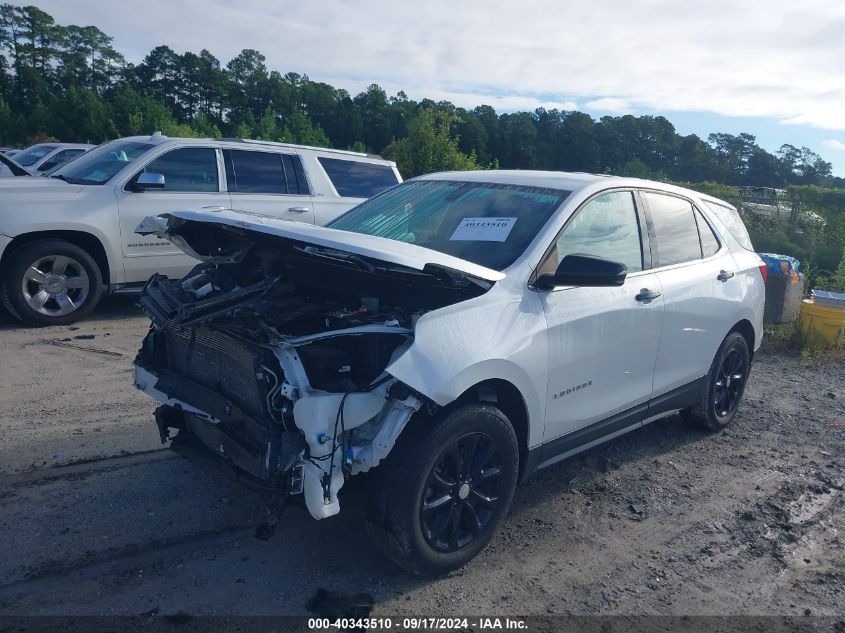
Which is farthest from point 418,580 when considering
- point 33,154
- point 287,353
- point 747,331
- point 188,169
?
point 33,154

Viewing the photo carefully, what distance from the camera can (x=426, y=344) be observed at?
3213 millimetres

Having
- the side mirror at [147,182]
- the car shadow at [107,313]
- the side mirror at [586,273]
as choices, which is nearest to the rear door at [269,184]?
the side mirror at [147,182]

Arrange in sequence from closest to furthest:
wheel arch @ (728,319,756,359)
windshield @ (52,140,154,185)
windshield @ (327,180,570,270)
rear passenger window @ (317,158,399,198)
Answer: windshield @ (327,180,570,270) → wheel arch @ (728,319,756,359) → windshield @ (52,140,154,185) → rear passenger window @ (317,158,399,198)

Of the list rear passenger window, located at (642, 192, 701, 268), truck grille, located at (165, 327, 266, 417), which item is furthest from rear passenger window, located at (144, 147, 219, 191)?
rear passenger window, located at (642, 192, 701, 268)

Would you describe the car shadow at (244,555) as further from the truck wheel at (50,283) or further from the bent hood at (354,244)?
the truck wheel at (50,283)

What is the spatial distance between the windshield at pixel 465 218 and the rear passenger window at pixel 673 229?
0.99m

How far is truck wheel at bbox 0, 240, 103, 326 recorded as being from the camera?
7.46 metres

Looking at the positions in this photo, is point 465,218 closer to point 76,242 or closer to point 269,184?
point 269,184

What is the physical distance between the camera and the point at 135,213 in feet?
26.3

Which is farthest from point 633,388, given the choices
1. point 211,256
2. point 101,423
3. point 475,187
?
point 101,423

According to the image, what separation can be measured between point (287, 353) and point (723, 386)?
13.2ft

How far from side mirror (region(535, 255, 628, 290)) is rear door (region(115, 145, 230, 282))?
5133 millimetres

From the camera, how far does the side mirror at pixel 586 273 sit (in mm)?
3682

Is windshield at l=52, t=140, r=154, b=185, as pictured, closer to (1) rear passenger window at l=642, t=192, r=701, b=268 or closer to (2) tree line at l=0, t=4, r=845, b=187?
(1) rear passenger window at l=642, t=192, r=701, b=268
